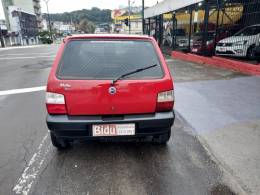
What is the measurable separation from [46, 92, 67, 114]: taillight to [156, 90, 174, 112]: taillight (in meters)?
1.17

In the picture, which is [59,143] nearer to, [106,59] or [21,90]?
[106,59]

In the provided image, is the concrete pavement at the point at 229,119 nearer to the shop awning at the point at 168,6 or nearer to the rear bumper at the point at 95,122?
the rear bumper at the point at 95,122

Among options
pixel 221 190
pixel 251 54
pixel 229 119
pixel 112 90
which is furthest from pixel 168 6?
pixel 221 190

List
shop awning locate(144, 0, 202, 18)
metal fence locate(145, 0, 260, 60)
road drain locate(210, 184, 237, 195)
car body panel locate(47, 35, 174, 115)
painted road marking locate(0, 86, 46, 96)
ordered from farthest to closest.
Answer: shop awning locate(144, 0, 202, 18) → metal fence locate(145, 0, 260, 60) → painted road marking locate(0, 86, 46, 96) → car body panel locate(47, 35, 174, 115) → road drain locate(210, 184, 237, 195)

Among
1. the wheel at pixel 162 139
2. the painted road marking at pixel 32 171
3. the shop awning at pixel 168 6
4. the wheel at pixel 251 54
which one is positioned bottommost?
the painted road marking at pixel 32 171

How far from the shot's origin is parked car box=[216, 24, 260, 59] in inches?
368

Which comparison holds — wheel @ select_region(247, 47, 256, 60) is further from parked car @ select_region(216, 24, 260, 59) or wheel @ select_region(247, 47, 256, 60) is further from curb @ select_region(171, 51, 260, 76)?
curb @ select_region(171, 51, 260, 76)

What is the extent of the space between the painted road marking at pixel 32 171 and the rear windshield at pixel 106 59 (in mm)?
1284

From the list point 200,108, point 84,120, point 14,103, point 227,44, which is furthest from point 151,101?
point 227,44

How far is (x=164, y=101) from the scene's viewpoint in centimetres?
285

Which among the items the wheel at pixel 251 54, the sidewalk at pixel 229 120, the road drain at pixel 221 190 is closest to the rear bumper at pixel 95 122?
the road drain at pixel 221 190

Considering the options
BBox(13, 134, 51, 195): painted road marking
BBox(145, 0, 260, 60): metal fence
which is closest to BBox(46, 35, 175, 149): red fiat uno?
BBox(13, 134, 51, 195): painted road marking

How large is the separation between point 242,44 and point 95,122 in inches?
361

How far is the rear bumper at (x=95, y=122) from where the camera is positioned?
2.71m
